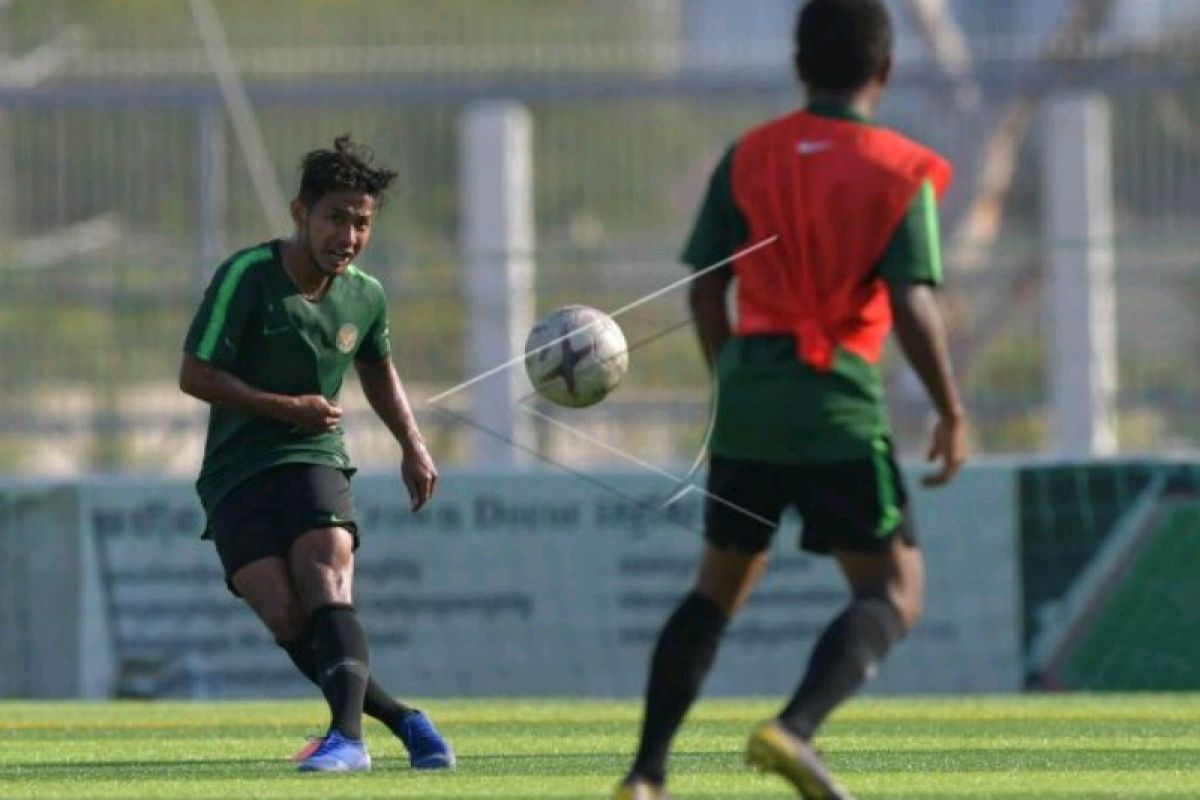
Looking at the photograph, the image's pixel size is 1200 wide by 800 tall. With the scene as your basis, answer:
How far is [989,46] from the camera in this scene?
18344 millimetres

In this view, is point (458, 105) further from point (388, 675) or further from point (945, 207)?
point (388, 675)

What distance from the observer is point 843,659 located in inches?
257

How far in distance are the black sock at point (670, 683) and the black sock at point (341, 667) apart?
4.92 ft

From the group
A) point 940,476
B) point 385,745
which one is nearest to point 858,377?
point 940,476

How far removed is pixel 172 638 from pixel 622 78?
5.16m

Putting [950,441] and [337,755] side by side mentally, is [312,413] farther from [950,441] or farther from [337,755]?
[950,441]

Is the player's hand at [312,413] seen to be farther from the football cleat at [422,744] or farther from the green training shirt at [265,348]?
the football cleat at [422,744]

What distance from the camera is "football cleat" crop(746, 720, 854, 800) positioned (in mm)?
6320

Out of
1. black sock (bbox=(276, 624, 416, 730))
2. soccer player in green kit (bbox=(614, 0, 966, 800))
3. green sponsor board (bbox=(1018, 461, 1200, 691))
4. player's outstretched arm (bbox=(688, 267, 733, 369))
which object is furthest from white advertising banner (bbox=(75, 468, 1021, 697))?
soccer player in green kit (bbox=(614, 0, 966, 800))

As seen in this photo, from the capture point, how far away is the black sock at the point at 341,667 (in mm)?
8047

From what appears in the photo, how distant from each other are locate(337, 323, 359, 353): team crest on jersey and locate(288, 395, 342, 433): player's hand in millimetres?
261

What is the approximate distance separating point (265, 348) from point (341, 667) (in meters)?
0.91

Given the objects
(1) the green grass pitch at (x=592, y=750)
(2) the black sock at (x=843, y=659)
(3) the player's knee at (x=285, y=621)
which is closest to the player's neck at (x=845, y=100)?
(2) the black sock at (x=843, y=659)

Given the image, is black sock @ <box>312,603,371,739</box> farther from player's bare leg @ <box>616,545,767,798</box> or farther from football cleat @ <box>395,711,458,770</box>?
player's bare leg @ <box>616,545,767,798</box>
